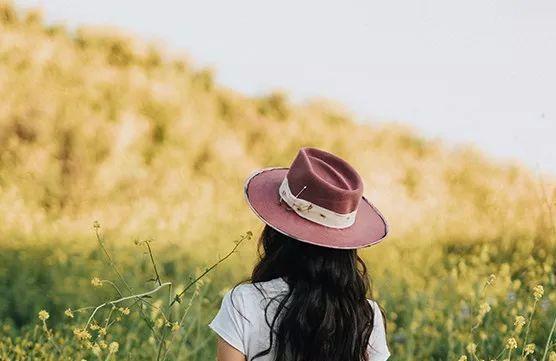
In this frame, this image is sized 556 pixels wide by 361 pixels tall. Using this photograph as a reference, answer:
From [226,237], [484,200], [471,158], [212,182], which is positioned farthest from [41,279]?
[471,158]

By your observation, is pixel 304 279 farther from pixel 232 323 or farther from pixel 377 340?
pixel 377 340

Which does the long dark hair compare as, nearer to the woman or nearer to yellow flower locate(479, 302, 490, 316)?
the woman

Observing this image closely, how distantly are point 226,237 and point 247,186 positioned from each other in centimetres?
457

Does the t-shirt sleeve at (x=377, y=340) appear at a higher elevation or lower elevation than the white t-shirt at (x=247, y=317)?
lower

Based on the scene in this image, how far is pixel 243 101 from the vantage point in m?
10.4

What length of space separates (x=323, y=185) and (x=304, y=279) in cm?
23

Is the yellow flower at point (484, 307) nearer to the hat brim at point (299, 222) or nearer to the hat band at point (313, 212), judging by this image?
the hat brim at point (299, 222)

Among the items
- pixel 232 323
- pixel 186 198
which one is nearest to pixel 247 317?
pixel 232 323

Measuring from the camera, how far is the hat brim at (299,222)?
2242 mm

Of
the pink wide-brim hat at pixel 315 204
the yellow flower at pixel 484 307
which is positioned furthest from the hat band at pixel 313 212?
the yellow flower at pixel 484 307

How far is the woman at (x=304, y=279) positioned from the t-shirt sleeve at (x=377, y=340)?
62 mm

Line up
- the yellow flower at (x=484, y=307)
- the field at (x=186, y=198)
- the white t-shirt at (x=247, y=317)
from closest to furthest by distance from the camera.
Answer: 1. the white t-shirt at (x=247, y=317)
2. the yellow flower at (x=484, y=307)
3. the field at (x=186, y=198)

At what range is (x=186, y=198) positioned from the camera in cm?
808

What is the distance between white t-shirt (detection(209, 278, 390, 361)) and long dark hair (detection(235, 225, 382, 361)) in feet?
0.05
